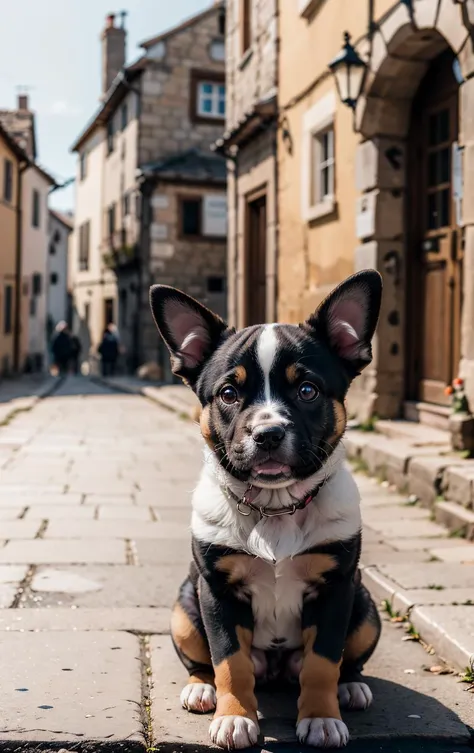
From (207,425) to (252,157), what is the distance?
38.2 ft

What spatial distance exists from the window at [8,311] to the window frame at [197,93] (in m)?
7.25

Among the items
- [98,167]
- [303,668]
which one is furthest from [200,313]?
[98,167]

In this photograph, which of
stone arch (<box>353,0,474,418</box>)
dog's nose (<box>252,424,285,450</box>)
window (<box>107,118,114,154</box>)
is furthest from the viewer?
window (<box>107,118,114,154</box>)

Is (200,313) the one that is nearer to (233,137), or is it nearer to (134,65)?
(233,137)

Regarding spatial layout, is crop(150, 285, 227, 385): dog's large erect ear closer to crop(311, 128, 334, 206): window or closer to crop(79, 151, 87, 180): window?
crop(311, 128, 334, 206): window

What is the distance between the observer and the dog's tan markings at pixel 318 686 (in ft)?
8.85

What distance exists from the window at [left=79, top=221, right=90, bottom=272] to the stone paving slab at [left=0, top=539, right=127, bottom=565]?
1209 inches

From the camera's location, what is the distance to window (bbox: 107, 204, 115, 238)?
30.2 m

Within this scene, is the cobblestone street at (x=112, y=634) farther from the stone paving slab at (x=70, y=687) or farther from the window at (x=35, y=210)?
the window at (x=35, y=210)

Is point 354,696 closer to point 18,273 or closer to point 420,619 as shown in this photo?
point 420,619

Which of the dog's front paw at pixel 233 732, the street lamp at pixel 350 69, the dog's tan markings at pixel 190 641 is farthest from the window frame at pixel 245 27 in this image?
the dog's front paw at pixel 233 732

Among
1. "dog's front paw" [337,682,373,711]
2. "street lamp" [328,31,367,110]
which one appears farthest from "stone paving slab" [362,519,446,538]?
"street lamp" [328,31,367,110]

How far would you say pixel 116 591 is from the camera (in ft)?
14.8

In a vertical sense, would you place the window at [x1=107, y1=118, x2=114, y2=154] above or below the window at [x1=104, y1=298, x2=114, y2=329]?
above
